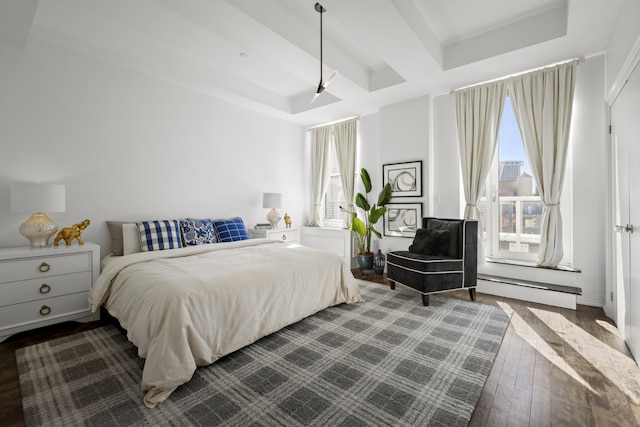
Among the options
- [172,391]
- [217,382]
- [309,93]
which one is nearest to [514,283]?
[217,382]

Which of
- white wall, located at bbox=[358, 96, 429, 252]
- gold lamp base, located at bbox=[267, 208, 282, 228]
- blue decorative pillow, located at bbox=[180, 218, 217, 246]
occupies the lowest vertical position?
blue decorative pillow, located at bbox=[180, 218, 217, 246]

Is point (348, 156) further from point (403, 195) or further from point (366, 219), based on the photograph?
point (403, 195)

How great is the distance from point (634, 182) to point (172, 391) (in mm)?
3335

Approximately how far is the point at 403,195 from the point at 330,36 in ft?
7.75

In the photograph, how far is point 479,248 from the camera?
383 cm

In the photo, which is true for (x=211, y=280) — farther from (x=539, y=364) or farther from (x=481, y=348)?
(x=539, y=364)

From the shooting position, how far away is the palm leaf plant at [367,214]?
4535 mm

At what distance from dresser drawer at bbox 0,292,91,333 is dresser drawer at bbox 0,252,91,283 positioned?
0.23 m

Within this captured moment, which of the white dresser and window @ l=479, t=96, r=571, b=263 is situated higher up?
window @ l=479, t=96, r=571, b=263

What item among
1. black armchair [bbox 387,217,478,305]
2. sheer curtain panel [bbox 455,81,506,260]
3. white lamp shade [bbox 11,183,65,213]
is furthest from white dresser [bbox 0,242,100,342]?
sheer curtain panel [bbox 455,81,506,260]

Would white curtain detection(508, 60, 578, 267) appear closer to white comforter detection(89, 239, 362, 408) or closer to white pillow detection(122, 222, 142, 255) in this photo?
white comforter detection(89, 239, 362, 408)

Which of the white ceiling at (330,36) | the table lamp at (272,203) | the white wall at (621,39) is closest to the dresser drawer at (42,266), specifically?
the white ceiling at (330,36)

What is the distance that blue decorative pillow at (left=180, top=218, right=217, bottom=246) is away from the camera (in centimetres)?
356

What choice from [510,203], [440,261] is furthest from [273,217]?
[510,203]
